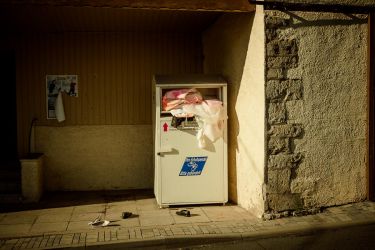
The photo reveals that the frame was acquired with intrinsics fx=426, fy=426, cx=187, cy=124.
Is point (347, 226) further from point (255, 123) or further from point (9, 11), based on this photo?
point (9, 11)

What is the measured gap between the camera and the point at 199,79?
7.22 metres

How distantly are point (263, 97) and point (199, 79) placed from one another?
1.48 m

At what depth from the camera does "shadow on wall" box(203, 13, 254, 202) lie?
6797 mm

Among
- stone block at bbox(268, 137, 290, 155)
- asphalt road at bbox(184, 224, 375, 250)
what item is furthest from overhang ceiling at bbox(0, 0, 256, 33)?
asphalt road at bbox(184, 224, 375, 250)

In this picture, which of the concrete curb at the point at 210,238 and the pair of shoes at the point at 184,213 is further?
the pair of shoes at the point at 184,213

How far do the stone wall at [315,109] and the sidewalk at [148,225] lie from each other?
368mm

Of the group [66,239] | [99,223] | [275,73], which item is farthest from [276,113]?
[66,239]

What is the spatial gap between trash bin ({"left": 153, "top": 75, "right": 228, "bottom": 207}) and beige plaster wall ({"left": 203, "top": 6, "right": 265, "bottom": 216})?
0.25 m

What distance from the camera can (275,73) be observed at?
610 cm

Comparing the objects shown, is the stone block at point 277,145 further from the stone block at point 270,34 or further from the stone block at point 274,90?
the stone block at point 270,34

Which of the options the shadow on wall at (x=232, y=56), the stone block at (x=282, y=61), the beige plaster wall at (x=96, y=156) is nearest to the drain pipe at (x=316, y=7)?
the shadow on wall at (x=232, y=56)

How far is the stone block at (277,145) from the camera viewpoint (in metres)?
6.14

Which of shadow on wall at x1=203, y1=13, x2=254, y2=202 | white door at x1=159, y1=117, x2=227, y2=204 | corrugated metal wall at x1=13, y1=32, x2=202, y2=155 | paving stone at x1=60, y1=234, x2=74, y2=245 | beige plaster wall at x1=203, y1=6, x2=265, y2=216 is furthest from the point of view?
corrugated metal wall at x1=13, y1=32, x2=202, y2=155

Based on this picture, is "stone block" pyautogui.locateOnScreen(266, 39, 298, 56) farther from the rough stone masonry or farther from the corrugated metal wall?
the corrugated metal wall
